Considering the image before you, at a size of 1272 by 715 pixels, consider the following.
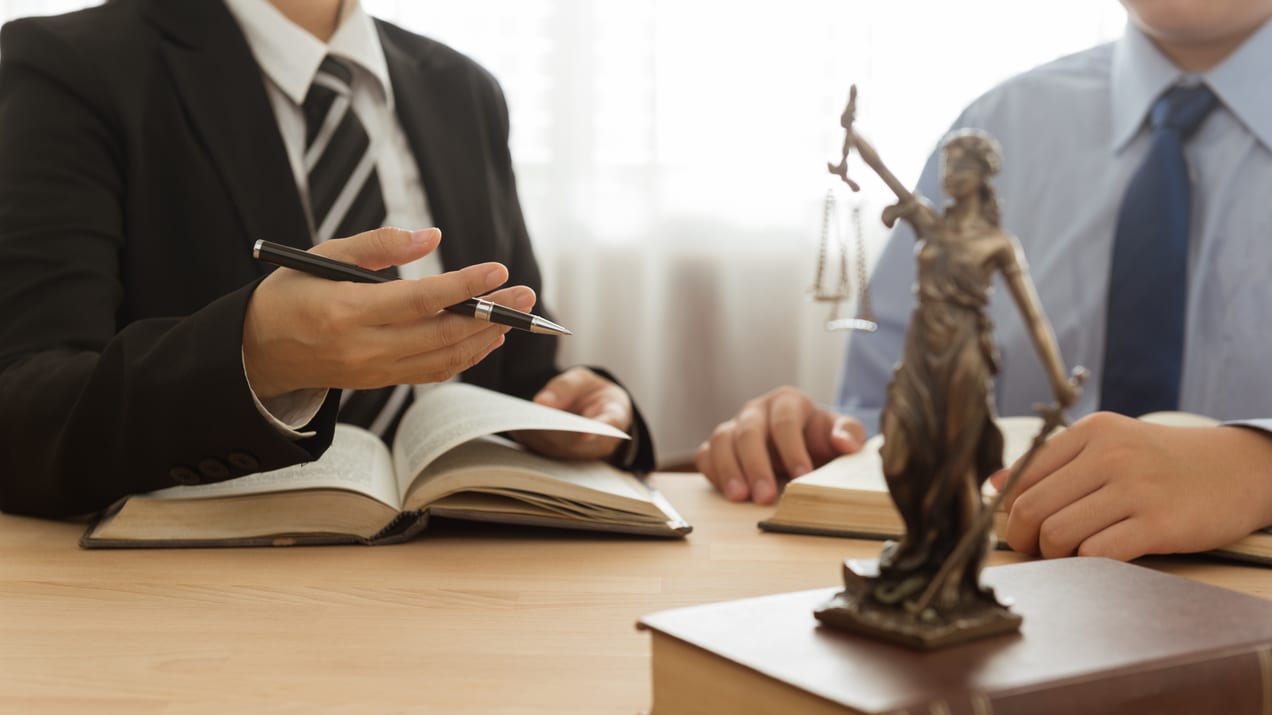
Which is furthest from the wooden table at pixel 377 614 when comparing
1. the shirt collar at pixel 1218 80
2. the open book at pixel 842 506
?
the shirt collar at pixel 1218 80

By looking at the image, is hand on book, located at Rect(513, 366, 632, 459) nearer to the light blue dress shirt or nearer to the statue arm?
the light blue dress shirt

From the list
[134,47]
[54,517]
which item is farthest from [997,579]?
[134,47]

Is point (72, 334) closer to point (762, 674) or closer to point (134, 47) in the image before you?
point (134, 47)

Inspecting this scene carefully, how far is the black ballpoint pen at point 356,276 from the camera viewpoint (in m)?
0.85

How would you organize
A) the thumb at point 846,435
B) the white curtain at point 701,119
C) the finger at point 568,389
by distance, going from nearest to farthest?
the thumb at point 846,435, the finger at point 568,389, the white curtain at point 701,119

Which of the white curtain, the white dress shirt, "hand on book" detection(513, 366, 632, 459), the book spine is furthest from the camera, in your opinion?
the white curtain

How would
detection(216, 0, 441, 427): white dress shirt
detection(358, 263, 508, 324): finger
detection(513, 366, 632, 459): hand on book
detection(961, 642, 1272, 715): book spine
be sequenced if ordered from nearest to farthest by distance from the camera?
detection(961, 642, 1272, 715): book spine
detection(358, 263, 508, 324): finger
detection(513, 366, 632, 459): hand on book
detection(216, 0, 441, 427): white dress shirt

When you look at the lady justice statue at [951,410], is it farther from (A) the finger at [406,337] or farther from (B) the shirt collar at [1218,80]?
(B) the shirt collar at [1218,80]

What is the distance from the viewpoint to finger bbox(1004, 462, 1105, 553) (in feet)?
2.88

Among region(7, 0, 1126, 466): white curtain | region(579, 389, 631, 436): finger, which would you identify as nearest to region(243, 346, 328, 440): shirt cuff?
region(579, 389, 631, 436): finger

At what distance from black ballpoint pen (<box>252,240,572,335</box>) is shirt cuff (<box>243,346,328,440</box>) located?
0.43 ft

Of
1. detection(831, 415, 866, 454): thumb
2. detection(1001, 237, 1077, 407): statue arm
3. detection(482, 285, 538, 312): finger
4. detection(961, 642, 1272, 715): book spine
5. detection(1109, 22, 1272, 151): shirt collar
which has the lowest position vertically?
detection(831, 415, 866, 454): thumb

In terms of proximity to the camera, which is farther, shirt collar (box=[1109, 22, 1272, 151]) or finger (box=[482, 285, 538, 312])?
shirt collar (box=[1109, 22, 1272, 151])

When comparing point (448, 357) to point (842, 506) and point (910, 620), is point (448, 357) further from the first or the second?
point (910, 620)
